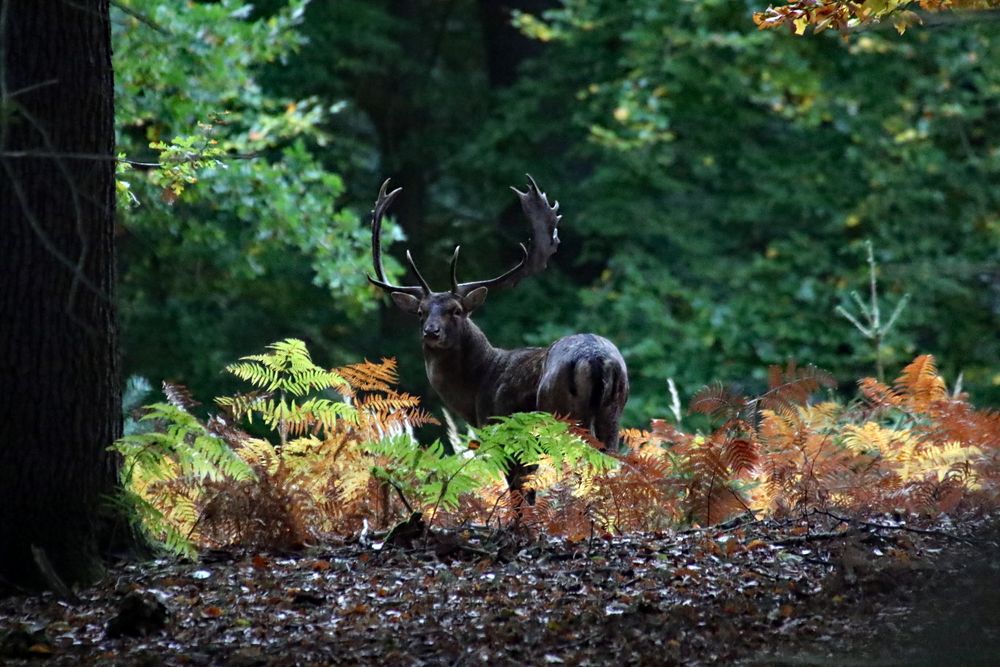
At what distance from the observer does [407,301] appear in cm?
1076

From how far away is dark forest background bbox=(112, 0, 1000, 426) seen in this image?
58.5 feet

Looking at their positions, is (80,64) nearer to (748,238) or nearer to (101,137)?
(101,137)

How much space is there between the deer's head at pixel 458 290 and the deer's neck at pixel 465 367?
0.38 feet

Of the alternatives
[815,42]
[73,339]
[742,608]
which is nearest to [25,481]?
[73,339]

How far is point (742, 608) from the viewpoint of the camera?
236 inches

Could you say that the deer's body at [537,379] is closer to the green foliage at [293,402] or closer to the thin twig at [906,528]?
the green foliage at [293,402]

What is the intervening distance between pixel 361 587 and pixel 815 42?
1404 cm

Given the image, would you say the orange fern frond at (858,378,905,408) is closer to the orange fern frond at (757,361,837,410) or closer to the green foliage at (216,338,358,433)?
the orange fern frond at (757,361,837,410)

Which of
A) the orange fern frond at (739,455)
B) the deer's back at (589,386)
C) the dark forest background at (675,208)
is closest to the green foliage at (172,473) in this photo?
the orange fern frond at (739,455)

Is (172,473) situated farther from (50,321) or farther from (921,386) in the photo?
(921,386)

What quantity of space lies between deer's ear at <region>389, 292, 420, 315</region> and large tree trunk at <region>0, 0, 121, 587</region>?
431 centimetres

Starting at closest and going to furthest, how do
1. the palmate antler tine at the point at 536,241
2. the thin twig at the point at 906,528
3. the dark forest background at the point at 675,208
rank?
the thin twig at the point at 906,528 → the palmate antler tine at the point at 536,241 → the dark forest background at the point at 675,208

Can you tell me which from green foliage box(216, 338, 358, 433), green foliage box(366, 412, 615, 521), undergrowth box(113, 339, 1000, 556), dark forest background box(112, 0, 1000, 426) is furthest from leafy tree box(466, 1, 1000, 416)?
green foliage box(366, 412, 615, 521)

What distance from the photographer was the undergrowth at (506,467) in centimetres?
712
